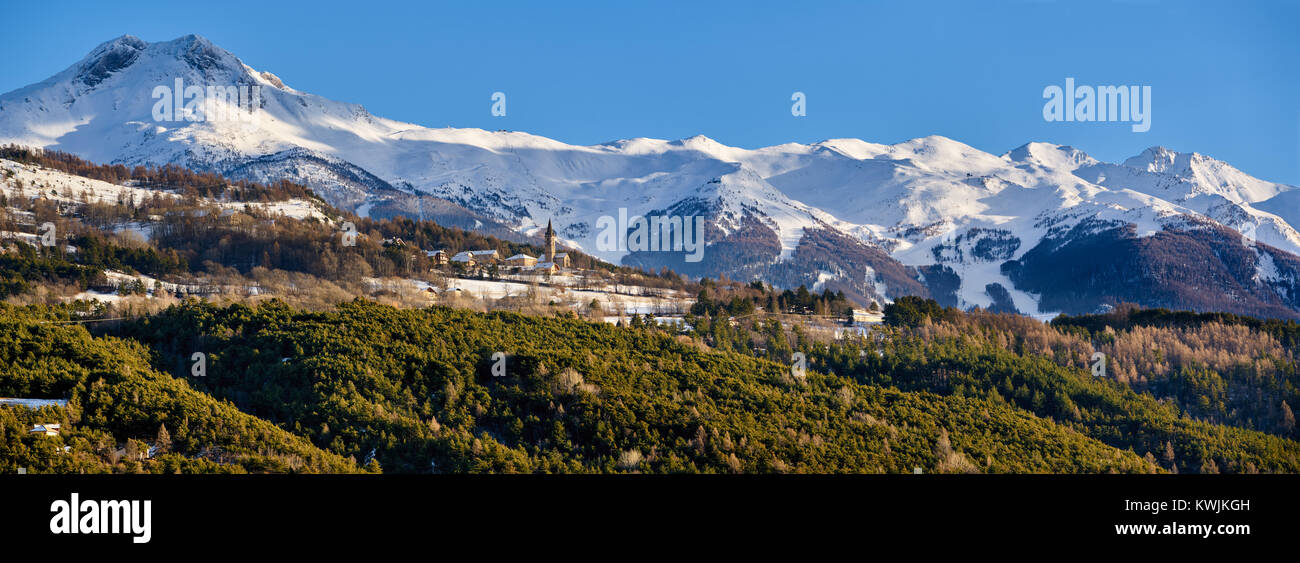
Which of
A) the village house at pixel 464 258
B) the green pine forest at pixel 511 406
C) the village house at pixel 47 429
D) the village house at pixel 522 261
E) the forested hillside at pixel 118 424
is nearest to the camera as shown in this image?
the forested hillside at pixel 118 424

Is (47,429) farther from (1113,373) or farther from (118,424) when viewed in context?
(1113,373)

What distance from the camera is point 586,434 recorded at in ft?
108

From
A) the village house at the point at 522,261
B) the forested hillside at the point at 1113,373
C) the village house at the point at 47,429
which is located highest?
the village house at the point at 522,261

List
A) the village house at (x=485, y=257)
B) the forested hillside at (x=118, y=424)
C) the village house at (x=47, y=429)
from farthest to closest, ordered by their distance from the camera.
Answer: the village house at (x=485, y=257)
the village house at (x=47, y=429)
the forested hillside at (x=118, y=424)

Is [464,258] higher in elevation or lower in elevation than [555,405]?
higher

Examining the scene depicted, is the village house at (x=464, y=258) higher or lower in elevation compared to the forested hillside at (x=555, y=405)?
higher

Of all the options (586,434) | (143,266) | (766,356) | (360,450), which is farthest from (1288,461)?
(143,266)

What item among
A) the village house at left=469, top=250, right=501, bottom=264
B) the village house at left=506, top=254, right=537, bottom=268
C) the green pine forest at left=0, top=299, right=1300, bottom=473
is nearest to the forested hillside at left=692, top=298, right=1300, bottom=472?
the green pine forest at left=0, top=299, right=1300, bottom=473

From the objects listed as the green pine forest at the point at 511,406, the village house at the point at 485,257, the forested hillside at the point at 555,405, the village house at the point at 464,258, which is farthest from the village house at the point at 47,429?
the village house at the point at 485,257

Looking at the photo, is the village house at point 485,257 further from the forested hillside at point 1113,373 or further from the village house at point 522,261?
the forested hillside at point 1113,373

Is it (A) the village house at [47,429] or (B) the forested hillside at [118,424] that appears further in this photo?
(A) the village house at [47,429]

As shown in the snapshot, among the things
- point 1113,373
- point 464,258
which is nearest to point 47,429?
point 1113,373

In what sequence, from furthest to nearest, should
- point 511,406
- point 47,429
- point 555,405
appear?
1. point 511,406
2. point 555,405
3. point 47,429
